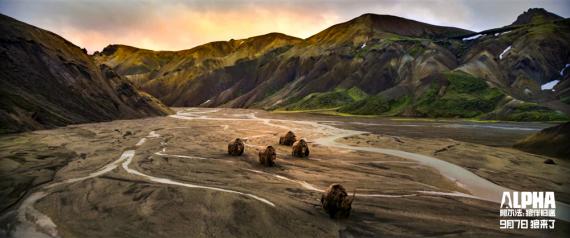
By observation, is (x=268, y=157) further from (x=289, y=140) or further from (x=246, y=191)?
(x=289, y=140)

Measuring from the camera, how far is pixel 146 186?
17078mm

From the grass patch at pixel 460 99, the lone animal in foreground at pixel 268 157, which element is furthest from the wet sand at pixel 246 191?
the grass patch at pixel 460 99

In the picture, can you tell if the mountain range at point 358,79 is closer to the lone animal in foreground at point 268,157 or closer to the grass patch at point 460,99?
the grass patch at point 460,99

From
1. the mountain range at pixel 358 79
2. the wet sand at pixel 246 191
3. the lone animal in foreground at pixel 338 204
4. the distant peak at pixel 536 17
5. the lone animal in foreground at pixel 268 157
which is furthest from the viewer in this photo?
the distant peak at pixel 536 17

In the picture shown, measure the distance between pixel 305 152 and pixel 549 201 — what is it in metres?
15.3

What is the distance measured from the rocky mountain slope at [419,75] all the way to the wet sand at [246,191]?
5924 centimetres

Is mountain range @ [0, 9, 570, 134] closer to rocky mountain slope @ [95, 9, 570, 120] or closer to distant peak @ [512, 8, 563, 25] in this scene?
rocky mountain slope @ [95, 9, 570, 120]

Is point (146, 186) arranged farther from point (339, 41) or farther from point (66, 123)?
point (339, 41)

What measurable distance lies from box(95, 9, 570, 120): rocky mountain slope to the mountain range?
0.42m

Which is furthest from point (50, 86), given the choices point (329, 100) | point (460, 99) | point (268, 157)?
point (460, 99)

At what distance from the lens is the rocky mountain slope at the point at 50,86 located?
45.0 metres

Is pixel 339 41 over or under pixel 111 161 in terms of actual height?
over

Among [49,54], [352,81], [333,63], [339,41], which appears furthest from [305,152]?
[339,41]

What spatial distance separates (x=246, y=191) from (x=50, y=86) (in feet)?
180
